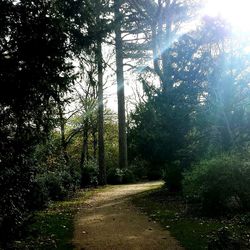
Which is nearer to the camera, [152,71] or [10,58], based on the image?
[10,58]

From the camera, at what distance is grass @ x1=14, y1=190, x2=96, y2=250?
6.35 metres

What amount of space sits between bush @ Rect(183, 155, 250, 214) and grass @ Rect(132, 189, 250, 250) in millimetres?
631

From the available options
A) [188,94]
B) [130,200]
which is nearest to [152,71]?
[188,94]

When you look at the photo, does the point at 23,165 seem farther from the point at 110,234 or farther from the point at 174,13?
the point at 174,13

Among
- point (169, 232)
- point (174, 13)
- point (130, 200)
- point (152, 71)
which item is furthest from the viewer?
point (152, 71)

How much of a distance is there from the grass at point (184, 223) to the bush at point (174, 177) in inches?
62.3

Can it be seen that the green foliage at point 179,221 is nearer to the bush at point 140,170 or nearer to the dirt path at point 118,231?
the dirt path at point 118,231

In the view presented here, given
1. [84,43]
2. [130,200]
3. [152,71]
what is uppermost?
[152,71]

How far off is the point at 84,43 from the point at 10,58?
2014mm

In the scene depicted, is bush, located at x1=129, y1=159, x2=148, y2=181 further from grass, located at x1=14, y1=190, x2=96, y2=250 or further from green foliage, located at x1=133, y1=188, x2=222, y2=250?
grass, located at x1=14, y1=190, x2=96, y2=250

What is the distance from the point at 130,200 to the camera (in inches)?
672

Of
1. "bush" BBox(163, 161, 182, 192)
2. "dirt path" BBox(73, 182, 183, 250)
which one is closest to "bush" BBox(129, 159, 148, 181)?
"bush" BBox(163, 161, 182, 192)

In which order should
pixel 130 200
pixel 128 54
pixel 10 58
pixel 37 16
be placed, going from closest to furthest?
pixel 10 58 → pixel 37 16 → pixel 130 200 → pixel 128 54

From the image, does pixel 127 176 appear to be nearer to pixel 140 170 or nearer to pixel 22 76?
pixel 140 170
